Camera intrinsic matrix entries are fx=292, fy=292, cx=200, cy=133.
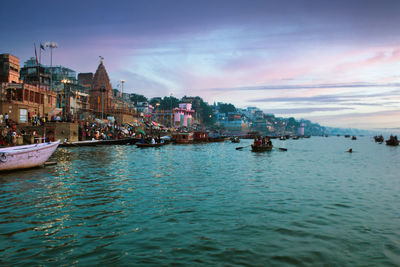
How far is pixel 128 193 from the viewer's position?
43.3 feet

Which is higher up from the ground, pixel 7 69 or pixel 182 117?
pixel 7 69

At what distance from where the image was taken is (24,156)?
1795cm

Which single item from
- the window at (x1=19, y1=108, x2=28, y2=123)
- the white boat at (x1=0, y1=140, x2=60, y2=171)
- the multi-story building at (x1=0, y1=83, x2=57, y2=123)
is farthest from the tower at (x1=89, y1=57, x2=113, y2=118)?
the white boat at (x1=0, y1=140, x2=60, y2=171)

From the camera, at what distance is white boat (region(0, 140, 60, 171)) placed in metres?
17.0

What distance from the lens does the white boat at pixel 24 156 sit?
1705cm

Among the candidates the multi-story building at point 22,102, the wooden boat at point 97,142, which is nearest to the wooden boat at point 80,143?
the wooden boat at point 97,142

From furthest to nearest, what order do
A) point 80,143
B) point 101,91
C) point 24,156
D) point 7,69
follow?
point 101,91
point 7,69
point 80,143
point 24,156

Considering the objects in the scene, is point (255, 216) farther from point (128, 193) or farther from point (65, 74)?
point (65, 74)

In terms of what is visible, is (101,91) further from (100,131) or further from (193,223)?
(193,223)

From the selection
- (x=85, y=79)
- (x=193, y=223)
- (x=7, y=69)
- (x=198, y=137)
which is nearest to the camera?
(x=193, y=223)

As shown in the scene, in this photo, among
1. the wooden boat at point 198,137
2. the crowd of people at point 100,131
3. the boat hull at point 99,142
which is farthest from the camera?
the wooden boat at point 198,137

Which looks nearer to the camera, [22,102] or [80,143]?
[80,143]

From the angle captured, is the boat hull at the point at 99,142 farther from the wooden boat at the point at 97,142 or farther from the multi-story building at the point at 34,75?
the multi-story building at the point at 34,75

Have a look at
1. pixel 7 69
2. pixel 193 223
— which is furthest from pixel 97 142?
pixel 193 223
